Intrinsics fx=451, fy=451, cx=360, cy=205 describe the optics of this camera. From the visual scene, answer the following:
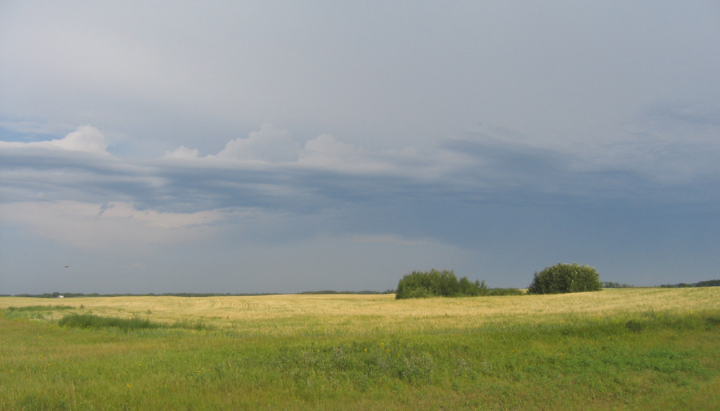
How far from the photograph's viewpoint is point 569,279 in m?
72.4

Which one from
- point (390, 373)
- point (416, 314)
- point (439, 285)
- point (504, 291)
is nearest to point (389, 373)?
point (390, 373)

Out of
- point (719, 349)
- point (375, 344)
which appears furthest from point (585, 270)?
point (375, 344)

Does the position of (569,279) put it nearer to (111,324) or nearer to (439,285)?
(439,285)

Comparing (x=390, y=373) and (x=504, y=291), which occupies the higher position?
(x=390, y=373)

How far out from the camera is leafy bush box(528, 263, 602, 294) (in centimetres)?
7181

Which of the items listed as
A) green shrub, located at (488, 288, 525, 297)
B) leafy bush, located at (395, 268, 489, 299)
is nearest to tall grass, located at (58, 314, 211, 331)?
leafy bush, located at (395, 268, 489, 299)

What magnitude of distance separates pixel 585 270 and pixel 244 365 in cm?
7281

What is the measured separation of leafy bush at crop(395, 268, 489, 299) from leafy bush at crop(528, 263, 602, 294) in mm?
10412

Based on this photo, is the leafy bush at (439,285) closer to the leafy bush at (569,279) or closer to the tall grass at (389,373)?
the leafy bush at (569,279)

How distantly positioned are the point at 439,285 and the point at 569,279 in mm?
20684

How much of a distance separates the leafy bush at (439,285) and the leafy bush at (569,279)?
10412 millimetres

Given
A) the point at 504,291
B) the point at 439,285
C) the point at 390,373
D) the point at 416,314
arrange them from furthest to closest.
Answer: the point at 504,291
the point at 439,285
the point at 416,314
the point at 390,373

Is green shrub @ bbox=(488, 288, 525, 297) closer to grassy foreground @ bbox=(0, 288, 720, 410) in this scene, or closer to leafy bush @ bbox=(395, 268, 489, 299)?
leafy bush @ bbox=(395, 268, 489, 299)

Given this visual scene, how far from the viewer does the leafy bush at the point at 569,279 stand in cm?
7181
